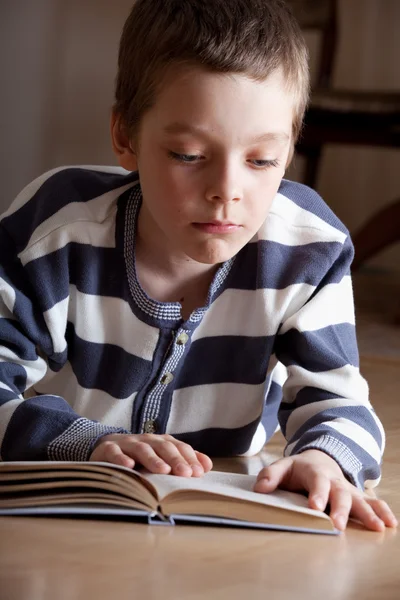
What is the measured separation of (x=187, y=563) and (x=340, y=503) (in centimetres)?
16

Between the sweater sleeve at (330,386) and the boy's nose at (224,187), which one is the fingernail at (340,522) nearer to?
the sweater sleeve at (330,386)

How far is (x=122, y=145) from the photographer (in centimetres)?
102

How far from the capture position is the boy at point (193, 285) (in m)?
0.87

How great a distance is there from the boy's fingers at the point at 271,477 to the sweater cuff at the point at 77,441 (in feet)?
0.46

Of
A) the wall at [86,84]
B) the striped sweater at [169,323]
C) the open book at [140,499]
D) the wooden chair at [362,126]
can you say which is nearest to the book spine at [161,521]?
the open book at [140,499]

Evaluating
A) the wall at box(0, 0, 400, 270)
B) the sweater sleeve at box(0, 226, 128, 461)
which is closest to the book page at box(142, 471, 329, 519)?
the sweater sleeve at box(0, 226, 128, 461)

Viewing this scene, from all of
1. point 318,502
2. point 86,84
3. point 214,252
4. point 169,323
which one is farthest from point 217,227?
point 86,84

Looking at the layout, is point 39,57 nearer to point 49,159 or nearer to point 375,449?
point 49,159

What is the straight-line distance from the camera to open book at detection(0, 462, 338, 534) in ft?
2.51

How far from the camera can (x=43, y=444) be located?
2.91ft

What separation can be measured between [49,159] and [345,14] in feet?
3.39

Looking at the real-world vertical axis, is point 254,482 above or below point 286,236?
below

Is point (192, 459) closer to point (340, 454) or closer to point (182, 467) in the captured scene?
point (182, 467)

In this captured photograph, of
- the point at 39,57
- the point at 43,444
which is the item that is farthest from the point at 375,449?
the point at 39,57
